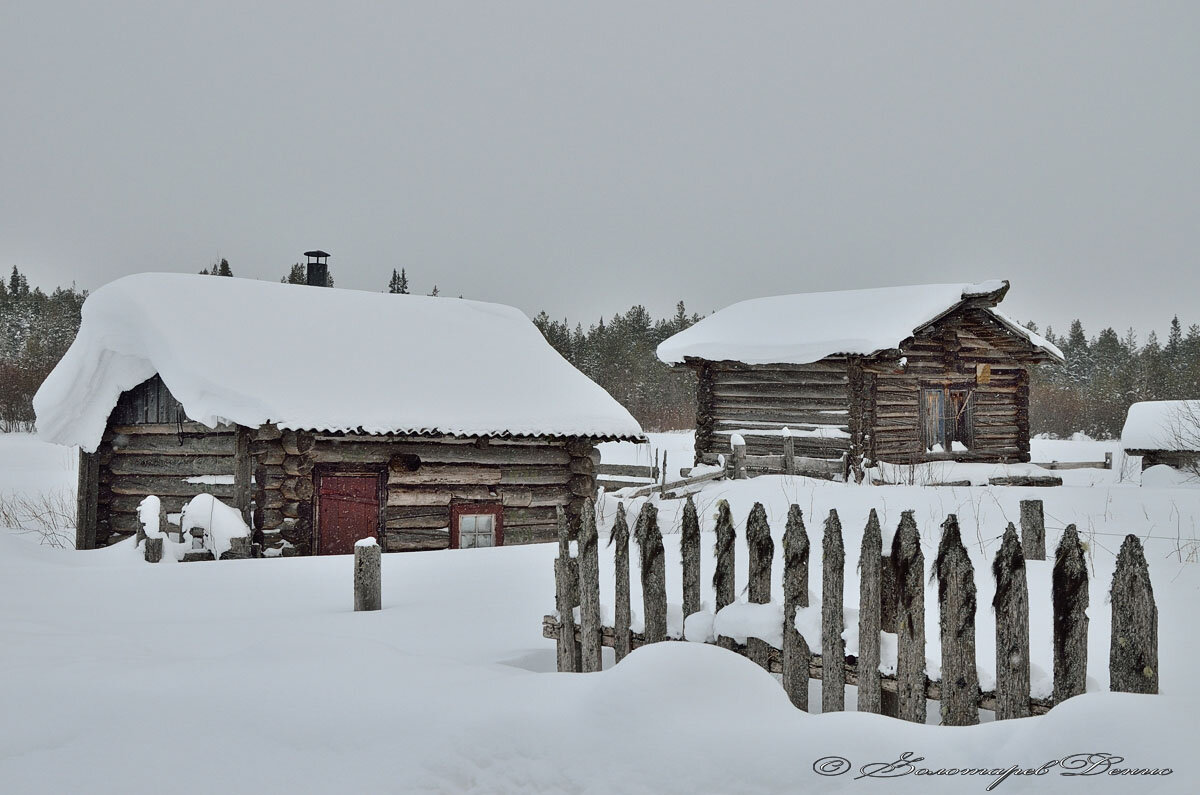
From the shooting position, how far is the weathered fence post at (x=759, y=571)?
439cm

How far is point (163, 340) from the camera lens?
38.7 ft

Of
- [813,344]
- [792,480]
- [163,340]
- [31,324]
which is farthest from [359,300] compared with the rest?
[31,324]

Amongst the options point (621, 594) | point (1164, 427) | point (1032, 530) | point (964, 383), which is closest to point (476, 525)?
point (1032, 530)

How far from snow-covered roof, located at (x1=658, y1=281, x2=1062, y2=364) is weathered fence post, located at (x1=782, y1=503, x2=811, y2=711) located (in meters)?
16.0

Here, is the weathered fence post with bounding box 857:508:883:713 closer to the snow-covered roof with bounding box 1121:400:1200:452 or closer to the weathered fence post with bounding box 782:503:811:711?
the weathered fence post with bounding box 782:503:811:711

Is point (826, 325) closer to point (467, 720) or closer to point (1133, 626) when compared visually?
point (1133, 626)

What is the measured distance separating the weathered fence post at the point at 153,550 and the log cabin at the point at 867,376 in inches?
570

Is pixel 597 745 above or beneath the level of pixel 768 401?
beneath

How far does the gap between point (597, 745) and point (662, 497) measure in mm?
14840

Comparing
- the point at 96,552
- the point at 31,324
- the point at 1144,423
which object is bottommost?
the point at 96,552

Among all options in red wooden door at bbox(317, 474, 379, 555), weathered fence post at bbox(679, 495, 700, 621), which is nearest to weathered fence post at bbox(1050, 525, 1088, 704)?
weathered fence post at bbox(679, 495, 700, 621)

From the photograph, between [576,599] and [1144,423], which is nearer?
[576,599]

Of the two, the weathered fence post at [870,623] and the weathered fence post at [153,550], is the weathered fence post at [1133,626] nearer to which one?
the weathered fence post at [870,623]

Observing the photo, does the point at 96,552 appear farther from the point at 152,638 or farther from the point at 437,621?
the point at 437,621
